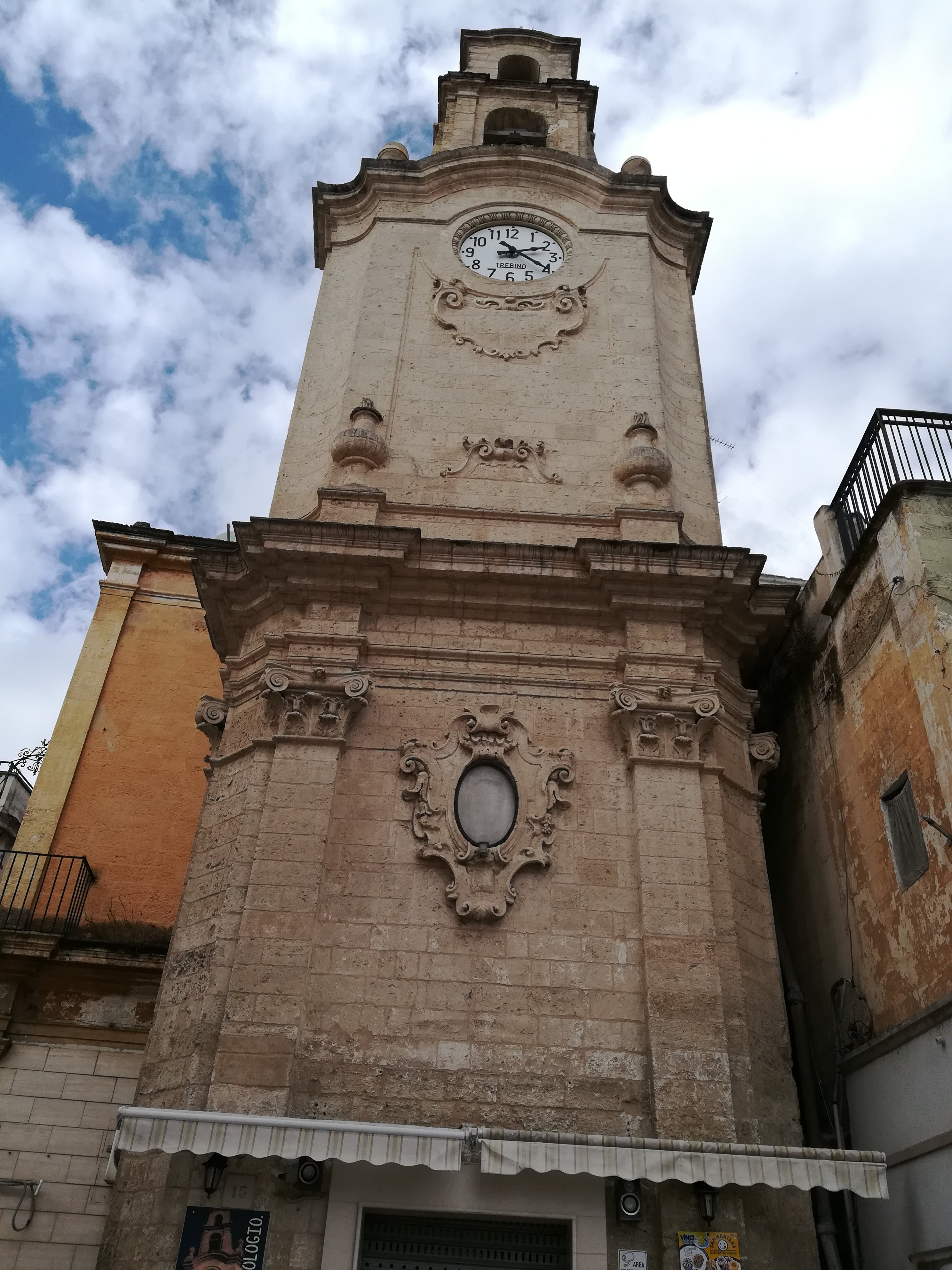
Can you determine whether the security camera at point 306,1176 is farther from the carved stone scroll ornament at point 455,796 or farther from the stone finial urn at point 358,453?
the stone finial urn at point 358,453

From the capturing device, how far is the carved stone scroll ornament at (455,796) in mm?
8367

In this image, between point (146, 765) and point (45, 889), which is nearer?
point (45, 889)

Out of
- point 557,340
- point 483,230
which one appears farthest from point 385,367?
point 483,230

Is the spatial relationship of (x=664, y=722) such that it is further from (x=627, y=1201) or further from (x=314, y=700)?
(x=627, y=1201)

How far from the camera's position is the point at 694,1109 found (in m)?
7.30

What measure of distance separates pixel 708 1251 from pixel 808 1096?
2.42 meters

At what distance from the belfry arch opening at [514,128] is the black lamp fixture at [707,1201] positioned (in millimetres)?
14773

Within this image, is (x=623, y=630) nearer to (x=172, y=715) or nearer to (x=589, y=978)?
(x=589, y=978)

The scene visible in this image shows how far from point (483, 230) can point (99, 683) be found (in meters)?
7.99

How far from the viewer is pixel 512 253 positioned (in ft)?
45.5

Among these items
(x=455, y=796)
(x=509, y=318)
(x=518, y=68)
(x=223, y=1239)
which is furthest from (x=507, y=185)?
A: (x=223, y=1239)

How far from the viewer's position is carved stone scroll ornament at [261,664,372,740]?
29.7ft

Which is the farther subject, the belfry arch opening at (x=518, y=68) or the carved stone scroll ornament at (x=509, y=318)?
the belfry arch opening at (x=518, y=68)

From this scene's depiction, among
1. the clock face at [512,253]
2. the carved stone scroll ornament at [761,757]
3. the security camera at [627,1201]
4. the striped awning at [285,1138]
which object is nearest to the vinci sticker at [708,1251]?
the security camera at [627,1201]
